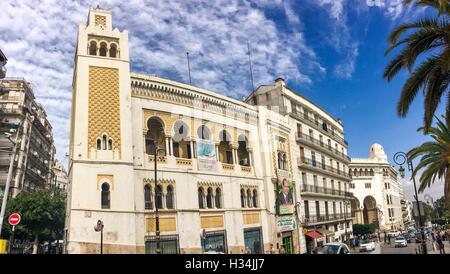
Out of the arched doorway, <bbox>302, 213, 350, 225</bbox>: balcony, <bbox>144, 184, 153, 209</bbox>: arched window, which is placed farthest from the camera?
<bbox>302, 213, 350, 225</bbox>: balcony

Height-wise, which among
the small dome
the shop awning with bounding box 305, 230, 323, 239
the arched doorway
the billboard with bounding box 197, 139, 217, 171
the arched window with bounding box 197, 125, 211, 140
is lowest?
the shop awning with bounding box 305, 230, 323, 239

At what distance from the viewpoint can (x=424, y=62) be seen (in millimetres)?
8102

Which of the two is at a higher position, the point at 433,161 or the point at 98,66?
the point at 98,66

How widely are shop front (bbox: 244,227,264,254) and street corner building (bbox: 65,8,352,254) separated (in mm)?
62

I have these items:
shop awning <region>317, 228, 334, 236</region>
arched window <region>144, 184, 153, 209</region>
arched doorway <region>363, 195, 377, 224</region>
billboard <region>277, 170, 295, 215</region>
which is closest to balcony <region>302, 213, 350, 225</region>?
shop awning <region>317, 228, 334, 236</region>

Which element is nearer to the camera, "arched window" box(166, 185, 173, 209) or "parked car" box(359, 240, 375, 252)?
"parked car" box(359, 240, 375, 252)

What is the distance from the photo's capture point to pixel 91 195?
12375mm

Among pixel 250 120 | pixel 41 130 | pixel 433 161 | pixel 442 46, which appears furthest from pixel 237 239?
pixel 442 46

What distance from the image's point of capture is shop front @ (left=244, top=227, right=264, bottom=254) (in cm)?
1794

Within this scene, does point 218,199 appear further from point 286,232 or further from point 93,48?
point 93,48

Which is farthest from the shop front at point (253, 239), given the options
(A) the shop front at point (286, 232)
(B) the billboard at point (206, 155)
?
Answer: (B) the billboard at point (206, 155)

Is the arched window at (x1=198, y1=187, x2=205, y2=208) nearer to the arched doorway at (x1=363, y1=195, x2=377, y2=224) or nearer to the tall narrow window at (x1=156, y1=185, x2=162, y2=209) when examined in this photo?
the tall narrow window at (x1=156, y1=185, x2=162, y2=209)
